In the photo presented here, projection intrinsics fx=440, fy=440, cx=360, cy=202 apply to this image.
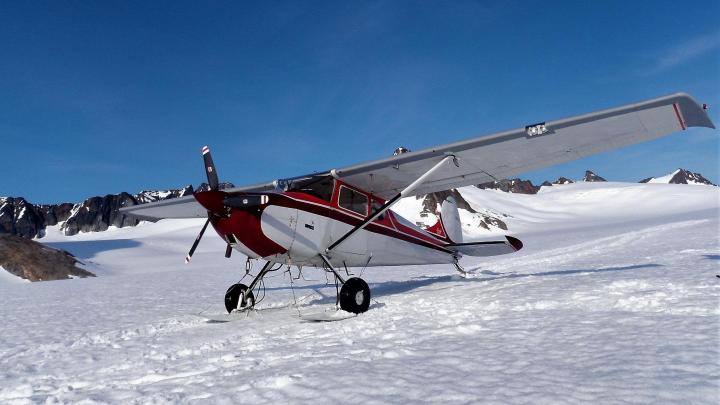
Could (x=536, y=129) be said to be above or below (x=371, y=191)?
above

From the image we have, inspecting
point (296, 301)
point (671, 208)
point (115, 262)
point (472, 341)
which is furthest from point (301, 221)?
point (671, 208)

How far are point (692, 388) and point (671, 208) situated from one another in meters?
90.3

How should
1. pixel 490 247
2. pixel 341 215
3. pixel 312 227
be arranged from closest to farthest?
pixel 312 227 < pixel 341 215 < pixel 490 247

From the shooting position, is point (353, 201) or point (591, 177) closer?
point (353, 201)

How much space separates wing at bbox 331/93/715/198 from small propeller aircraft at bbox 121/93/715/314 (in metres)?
0.02

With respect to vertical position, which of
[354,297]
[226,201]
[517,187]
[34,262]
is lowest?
[354,297]

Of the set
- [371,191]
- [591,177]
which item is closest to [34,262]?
[371,191]

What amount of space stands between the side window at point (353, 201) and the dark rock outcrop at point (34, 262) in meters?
28.2

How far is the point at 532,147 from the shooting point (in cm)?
812

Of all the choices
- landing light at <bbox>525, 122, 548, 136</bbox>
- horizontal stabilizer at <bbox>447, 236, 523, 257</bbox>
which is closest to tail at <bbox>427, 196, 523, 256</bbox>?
horizontal stabilizer at <bbox>447, 236, 523, 257</bbox>

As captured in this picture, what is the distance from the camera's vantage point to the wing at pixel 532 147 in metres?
6.79

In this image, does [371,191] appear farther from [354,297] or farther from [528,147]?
[528,147]

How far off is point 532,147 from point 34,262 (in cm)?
3343

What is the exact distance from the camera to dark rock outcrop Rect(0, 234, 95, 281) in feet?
92.7
